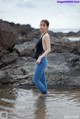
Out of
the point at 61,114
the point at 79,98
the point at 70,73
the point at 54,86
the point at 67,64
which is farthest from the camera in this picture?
the point at 67,64

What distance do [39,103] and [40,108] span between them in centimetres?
50

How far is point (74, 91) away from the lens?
857 cm

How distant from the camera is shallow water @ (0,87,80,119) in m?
6.17

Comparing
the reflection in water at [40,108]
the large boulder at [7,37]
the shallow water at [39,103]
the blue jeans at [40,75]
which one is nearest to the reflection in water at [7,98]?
the shallow water at [39,103]

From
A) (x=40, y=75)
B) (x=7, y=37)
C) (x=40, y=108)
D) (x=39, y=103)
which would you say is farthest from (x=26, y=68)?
(x=40, y=108)

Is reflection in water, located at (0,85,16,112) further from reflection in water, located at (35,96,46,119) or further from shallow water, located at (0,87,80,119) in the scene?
reflection in water, located at (35,96,46,119)

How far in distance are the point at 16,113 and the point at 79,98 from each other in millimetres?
1924

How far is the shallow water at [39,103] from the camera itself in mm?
6168

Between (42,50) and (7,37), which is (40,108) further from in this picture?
(7,37)

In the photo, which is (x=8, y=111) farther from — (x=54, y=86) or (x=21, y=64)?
(x=21, y=64)

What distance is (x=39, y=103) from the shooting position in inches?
285

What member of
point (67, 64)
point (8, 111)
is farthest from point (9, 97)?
point (67, 64)

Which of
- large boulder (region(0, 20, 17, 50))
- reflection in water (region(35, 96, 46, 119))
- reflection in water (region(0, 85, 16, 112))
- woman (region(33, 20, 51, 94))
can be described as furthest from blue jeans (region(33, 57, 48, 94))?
large boulder (region(0, 20, 17, 50))

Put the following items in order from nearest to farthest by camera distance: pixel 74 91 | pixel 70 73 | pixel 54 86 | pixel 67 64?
1. pixel 74 91
2. pixel 54 86
3. pixel 70 73
4. pixel 67 64
